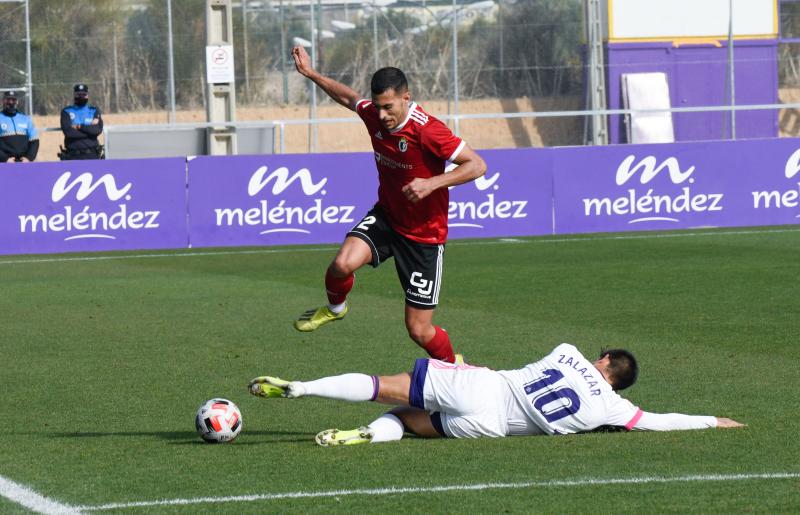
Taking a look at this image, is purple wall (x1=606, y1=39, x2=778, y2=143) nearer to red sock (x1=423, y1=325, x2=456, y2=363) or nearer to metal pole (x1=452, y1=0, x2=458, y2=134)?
metal pole (x1=452, y1=0, x2=458, y2=134)

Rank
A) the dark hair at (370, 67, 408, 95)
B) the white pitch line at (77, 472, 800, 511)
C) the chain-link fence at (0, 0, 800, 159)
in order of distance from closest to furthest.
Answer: the white pitch line at (77, 472, 800, 511) < the dark hair at (370, 67, 408, 95) < the chain-link fence at (0, 0, 800, 159)

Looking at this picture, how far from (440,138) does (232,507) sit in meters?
3.36

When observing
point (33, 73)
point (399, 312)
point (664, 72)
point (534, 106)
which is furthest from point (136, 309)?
point (664, 72)

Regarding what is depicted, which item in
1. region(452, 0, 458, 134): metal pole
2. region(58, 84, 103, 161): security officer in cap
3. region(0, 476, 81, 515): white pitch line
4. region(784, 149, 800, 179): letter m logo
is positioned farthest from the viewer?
region(452, 0, 458, 134): metal pole

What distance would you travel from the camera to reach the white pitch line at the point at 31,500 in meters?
6.48

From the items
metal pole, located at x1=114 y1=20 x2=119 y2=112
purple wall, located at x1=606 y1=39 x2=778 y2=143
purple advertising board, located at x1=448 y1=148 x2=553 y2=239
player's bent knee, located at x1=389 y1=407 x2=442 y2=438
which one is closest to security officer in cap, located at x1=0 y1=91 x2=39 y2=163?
purple advertising board, located at x1=448 y1=148 x2=553 y2=239

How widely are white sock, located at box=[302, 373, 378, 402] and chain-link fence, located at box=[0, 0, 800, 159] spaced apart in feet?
71.2

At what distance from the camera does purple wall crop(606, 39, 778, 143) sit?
1383 inches

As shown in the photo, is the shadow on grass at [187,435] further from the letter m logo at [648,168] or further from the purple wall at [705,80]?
the purple wall at [705,80]

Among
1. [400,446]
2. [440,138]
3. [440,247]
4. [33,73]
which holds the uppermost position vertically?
[33,73]

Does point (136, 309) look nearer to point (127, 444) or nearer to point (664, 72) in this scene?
point (127, 444)

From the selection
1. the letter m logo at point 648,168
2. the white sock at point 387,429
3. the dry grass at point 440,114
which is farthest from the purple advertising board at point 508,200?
the white sock at point 387,429

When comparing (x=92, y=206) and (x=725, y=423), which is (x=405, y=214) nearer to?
(x=725, y=423)

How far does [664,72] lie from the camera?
3678 centimetres
